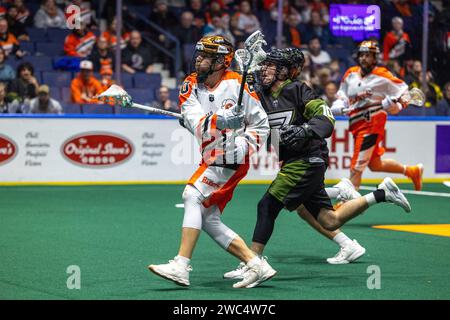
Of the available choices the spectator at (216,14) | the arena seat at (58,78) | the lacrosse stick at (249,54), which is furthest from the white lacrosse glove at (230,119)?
the spectator at (216,14)

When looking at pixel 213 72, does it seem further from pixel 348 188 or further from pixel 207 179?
pixel 348 188

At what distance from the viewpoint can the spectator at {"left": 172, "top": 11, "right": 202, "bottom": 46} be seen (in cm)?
1648

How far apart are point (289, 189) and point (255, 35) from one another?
4.08 feet

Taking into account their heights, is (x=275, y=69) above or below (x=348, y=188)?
above

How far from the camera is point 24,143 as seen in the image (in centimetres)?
1324

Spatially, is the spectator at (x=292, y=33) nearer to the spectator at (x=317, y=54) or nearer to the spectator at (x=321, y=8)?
the spectator at (x=317, y=54)

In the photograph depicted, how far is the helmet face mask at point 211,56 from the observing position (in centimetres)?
640

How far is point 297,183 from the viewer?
711 centimetres

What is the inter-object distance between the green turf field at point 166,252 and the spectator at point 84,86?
83.3 inches

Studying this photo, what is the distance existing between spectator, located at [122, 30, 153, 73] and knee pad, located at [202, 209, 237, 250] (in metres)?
9.20

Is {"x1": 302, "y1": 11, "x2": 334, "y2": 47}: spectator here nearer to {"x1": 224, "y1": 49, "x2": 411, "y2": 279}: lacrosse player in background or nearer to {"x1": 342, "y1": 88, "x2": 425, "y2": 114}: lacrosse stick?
{"x1": 342, "y1": 88, "x2": 425, "y2": 114}: lacrosse stick

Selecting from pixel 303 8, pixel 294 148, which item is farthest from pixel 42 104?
pixel 294 148

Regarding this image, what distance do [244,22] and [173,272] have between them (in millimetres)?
11251

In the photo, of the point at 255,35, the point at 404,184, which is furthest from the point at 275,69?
the point at 404,184
